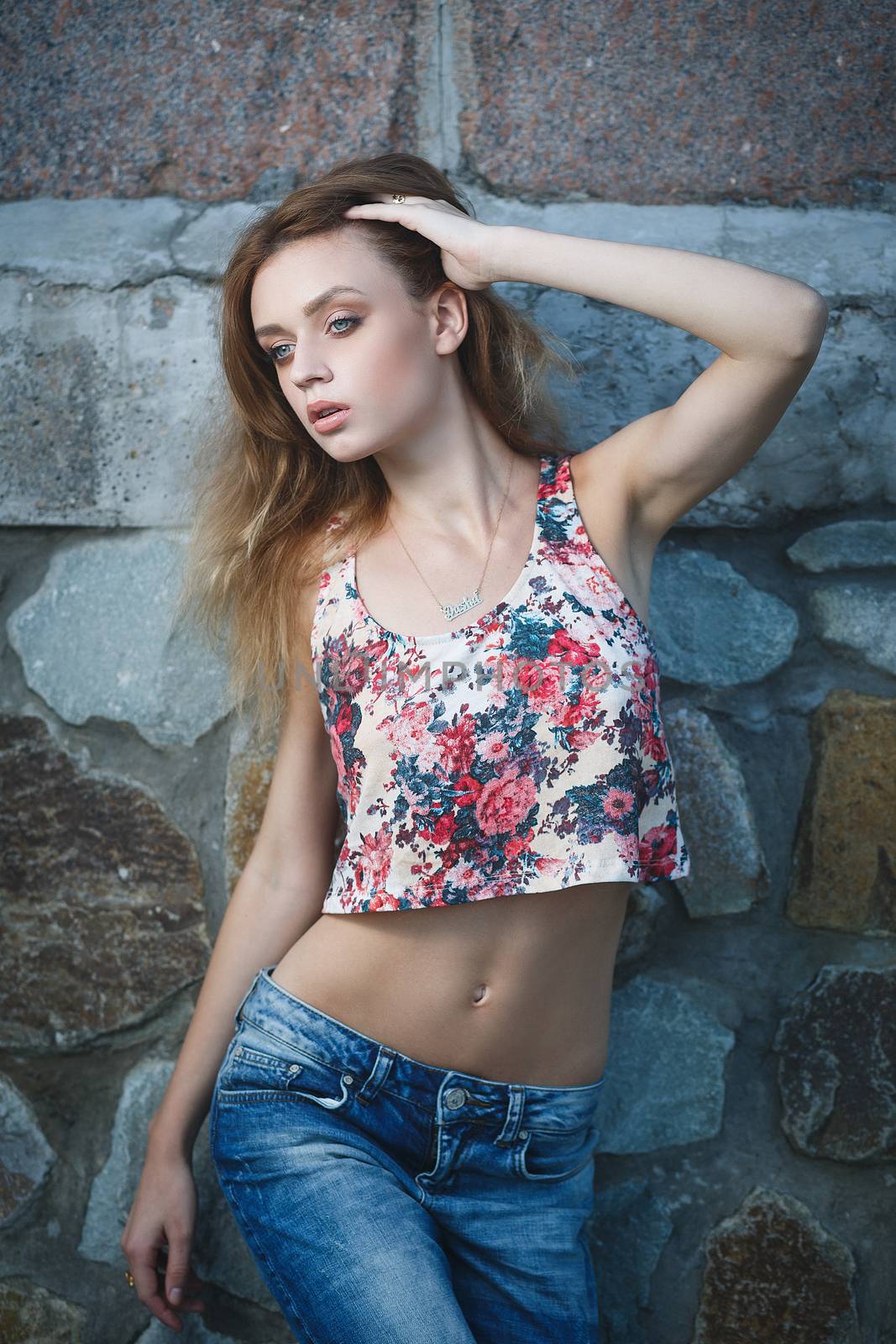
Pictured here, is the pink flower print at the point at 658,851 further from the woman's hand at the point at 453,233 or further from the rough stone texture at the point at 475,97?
the rough stone texture at the point at 475,97

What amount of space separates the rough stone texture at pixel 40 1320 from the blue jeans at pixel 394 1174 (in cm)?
63

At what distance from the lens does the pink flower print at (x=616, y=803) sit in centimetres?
139

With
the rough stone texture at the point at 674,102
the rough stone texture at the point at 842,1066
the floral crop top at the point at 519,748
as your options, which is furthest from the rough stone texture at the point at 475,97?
the rough stone texture at the point at 842,1066

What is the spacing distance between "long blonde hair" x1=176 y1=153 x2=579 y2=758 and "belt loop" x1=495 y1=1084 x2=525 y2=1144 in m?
0.71

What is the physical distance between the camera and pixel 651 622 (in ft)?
5.78

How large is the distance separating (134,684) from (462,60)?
1224 mm

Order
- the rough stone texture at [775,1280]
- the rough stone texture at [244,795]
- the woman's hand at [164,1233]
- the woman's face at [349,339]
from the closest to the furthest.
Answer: the woman's face at [349,339] < the woman's hand at [164,1233] < the rough stone texture at [775,1280] < the rough stone texture at [244,795]

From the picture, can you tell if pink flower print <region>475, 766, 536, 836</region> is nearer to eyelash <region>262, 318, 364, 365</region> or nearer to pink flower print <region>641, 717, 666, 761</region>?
pink flower print <region>641, 717, 666, 761</region>

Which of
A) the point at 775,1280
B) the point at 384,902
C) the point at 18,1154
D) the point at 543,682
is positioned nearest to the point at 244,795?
the point at 384,902

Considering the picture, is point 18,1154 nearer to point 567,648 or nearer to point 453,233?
point 567,648

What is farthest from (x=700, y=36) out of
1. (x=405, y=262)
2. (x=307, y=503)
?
(x=307, y=503)

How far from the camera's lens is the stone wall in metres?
1.73

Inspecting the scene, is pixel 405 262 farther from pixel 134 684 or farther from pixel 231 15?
pixel 134 684

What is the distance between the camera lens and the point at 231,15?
5.96 ft
